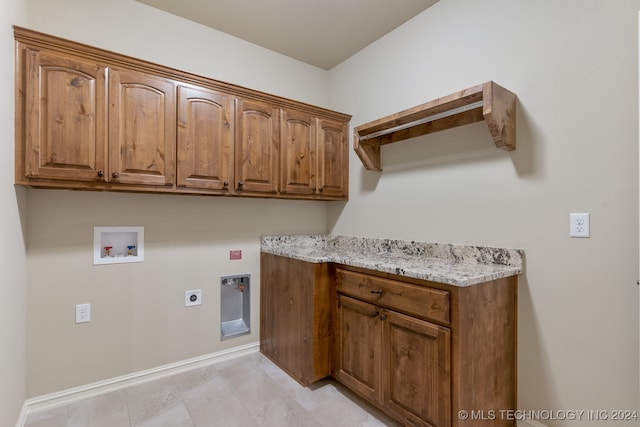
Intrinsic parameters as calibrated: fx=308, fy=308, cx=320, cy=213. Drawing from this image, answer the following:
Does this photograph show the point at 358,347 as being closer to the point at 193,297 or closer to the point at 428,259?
the point at 428,259

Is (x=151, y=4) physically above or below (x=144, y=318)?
above

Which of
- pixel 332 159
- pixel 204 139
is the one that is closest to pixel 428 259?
pixel 332 159

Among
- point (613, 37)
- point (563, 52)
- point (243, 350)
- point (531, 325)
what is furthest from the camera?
point (243, 350)

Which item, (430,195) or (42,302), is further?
(430,195)

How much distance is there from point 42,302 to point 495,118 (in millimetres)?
2877

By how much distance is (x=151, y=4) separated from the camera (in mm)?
2230

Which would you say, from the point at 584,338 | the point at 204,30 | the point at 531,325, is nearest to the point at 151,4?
the point at 204,30

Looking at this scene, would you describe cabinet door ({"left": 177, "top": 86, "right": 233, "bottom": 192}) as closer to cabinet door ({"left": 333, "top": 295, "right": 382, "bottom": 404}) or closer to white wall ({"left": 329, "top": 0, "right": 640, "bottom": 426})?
cabinet door ({"left": 333, "top": 295, "right": 382, "bottom": 404})

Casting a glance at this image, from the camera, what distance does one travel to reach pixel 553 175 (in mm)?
1643

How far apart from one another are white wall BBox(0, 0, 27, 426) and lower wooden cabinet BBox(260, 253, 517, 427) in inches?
60.3

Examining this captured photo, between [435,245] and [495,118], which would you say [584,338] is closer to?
[435,245]

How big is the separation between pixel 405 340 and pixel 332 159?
1706mm

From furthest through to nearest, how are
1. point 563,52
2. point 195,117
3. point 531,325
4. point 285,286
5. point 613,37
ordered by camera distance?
1. point 285,286
2. point 195,117
3. point 531,325
4. point 563,52
5. point 613,37

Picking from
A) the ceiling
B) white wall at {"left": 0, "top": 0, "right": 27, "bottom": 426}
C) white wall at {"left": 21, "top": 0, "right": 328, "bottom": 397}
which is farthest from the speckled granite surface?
the ceiling
